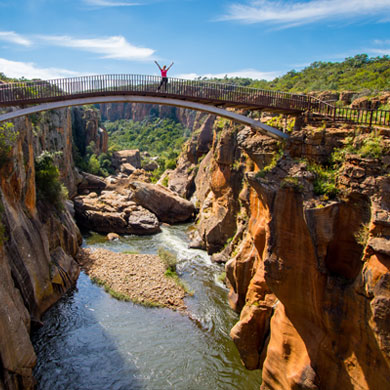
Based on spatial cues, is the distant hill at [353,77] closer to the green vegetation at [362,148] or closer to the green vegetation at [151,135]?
the green vegetation at [362,148]

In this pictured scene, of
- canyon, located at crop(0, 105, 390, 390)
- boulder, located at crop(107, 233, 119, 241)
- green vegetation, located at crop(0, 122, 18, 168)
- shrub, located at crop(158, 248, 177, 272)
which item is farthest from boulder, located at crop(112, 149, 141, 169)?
green vegetation, located at crop(0, 122, 18, 168)

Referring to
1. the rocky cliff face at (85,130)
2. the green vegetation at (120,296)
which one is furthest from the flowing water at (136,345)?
the rocky cliff face at (85,130)

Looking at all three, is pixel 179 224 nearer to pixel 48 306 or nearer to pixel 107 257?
pixel 107 257

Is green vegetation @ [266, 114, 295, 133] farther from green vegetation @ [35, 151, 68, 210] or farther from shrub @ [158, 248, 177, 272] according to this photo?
green vegetation @ [35, 151, 68, 210]

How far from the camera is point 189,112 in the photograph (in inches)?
3666

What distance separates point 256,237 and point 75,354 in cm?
866

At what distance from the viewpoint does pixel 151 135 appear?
322ft

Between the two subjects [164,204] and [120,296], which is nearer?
[120,296]

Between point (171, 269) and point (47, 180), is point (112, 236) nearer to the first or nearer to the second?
point (47, 180)

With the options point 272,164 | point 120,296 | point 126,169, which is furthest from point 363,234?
point 126,169

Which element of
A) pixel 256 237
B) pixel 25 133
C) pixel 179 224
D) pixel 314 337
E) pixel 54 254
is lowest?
pixel 179 224

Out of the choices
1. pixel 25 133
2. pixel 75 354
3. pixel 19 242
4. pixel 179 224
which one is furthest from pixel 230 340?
pixel 179 224

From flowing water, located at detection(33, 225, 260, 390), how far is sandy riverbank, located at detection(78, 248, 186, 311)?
0.64m

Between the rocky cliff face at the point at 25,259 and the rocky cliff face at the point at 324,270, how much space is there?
8.10 m
